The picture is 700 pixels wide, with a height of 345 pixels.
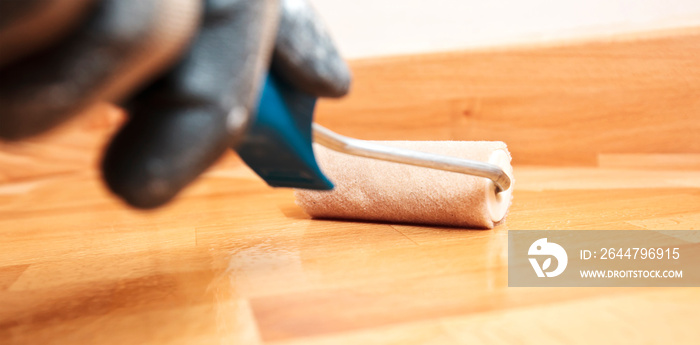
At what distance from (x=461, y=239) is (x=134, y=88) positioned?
43cm

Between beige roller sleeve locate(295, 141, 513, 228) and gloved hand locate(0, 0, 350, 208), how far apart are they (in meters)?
0.30

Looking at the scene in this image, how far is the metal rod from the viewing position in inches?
23.7

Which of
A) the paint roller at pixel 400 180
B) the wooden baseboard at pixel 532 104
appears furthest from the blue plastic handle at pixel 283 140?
the wooden baseboard at pixel 532 104

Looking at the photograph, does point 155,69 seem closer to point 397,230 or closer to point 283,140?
point 283,140

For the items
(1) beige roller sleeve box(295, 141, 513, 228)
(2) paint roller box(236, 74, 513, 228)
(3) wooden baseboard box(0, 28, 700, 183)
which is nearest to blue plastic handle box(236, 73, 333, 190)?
(2) paint roller box(236, 74, 513, 228)

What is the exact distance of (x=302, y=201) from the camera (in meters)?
0.75

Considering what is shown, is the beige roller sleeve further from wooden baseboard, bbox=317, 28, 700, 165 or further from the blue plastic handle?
wooden baseboard, bbox=317, 28, 700, 165

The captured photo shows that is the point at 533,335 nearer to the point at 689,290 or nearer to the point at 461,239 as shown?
the point at 689,290

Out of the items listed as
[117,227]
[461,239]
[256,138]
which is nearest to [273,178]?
[256,138]

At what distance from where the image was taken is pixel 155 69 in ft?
0.91

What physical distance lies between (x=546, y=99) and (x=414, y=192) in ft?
2.45

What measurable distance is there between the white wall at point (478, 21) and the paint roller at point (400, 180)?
2.28 ft

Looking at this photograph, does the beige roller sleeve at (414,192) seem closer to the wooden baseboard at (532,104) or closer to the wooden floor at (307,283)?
the wooden floor at (307,283)

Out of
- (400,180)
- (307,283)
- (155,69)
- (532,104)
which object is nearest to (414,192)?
(400,180)
